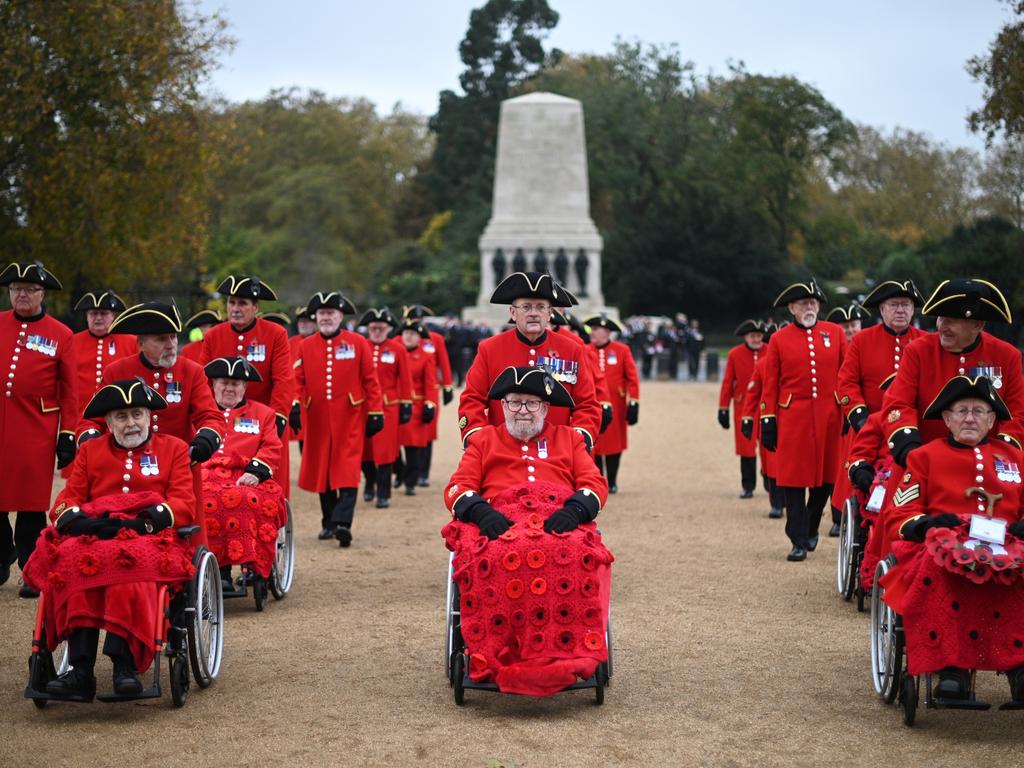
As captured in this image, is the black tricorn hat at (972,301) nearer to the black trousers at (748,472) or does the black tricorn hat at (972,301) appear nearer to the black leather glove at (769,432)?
the black leather glove at (769,432)

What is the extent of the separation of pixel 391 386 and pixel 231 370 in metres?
6.42

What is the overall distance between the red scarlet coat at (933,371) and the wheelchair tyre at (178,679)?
3.91 metres

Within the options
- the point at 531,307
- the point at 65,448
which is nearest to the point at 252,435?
the point at 65,448

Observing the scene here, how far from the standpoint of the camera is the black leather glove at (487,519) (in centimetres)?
751

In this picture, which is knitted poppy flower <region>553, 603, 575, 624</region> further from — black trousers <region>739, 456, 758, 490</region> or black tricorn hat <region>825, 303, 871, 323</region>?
black trousers <region>739, 456, 758, 490</region>

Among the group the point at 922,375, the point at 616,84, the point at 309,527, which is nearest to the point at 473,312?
the point at 616,84

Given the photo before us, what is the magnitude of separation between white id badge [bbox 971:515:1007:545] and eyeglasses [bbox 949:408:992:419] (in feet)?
2.17

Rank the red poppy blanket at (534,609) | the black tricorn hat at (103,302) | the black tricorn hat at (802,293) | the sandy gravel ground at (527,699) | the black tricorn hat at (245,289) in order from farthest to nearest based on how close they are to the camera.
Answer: the black tricorn hat at (103,302)
the black tricorn hat at (802,293)
the black tricorn hat at (245,289)
the red poppy blanket at (534,609)
the sandy gravel ground at (527,699)

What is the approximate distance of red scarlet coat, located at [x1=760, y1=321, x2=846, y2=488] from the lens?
12406 millimetres

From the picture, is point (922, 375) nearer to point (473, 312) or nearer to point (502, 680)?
point (502, 680)

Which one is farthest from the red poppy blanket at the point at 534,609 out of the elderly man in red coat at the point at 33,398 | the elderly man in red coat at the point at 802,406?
the elderly man in red coat at the point at 802,406

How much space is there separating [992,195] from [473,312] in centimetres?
1742

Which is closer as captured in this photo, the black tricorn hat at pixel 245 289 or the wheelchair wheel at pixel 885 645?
the wheelchair wheel at pixel 885 645

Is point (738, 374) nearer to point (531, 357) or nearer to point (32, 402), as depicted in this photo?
point (531, 357)
